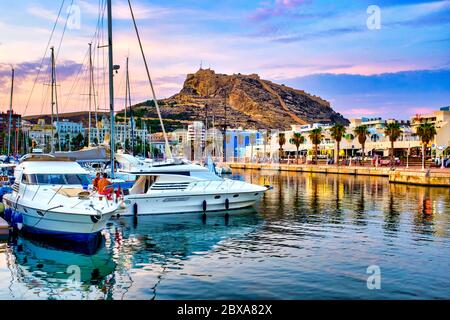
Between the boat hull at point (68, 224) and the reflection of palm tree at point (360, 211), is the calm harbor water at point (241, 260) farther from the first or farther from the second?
the boat hull at point (68, 224)

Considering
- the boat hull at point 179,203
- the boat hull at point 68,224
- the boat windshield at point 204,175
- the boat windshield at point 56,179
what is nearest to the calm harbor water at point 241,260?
the boat hull at point 68,224

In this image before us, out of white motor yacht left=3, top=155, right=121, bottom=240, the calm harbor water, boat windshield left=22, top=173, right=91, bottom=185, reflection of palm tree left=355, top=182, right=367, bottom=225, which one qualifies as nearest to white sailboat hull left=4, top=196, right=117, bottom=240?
white motor yacht left=3, top=155, right=121, bottom=240

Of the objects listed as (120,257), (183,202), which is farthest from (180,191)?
(120,257)

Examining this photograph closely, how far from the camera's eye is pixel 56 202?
66.0ft

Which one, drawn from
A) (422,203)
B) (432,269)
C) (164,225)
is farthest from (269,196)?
(432,269)

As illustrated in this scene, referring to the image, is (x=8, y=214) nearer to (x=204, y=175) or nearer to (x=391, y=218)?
(x=204, y=175)

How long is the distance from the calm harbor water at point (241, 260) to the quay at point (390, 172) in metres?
26.8

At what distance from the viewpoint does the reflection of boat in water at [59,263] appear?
1496 cm

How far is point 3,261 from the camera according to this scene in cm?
1738

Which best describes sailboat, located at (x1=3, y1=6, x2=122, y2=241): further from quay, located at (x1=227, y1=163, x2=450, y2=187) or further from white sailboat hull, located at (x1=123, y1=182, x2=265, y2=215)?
quay, located at (x1=227, y1=163, x2=450, y2=187)

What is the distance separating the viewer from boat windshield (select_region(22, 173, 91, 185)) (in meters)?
22.5
